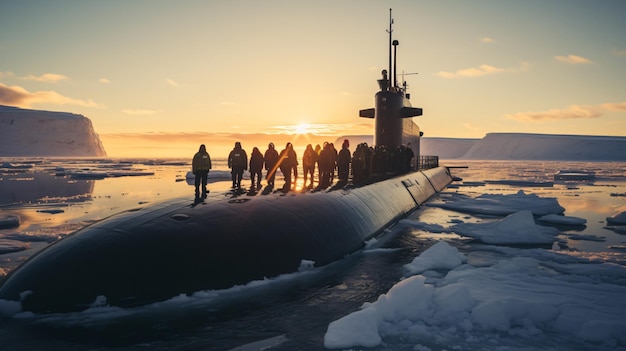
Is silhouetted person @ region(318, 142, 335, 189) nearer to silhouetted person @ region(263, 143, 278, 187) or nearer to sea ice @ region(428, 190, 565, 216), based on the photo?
silhouetted person @ region(263, 143, 278, 187)

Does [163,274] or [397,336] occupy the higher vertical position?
[163,274]

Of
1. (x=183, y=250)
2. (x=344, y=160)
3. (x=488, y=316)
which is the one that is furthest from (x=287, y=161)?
(x=488, y=316)

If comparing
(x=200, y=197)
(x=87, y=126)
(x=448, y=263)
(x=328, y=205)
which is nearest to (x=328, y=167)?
(x=328, y=205)

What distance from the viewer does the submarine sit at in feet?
20.2

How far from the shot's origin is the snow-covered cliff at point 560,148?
162375mm

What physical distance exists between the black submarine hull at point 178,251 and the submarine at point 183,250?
14 millimetres

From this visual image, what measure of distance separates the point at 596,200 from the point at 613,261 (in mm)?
17229

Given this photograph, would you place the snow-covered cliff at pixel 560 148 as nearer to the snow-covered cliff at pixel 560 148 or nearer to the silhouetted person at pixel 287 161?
the snow-covered cliff at pixel 560 148

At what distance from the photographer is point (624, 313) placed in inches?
239

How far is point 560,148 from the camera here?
175 m

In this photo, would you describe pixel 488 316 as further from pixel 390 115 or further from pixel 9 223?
pixel 390 115

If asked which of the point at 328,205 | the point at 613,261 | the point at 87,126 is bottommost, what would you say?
the point at 613,261

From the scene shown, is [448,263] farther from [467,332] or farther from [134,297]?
[134,297]

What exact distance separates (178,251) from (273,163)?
836 cm
